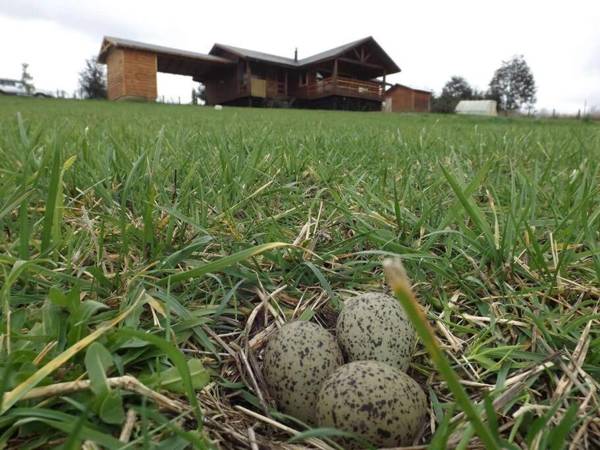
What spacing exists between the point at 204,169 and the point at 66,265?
963 mm

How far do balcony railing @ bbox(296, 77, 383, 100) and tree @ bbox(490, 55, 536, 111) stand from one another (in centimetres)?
4445

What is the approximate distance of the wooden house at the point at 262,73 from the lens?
26.7m

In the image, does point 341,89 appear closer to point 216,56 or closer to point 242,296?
point 216,56

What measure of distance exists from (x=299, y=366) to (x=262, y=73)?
32.9 m

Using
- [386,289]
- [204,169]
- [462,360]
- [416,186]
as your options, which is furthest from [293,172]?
[462,360]

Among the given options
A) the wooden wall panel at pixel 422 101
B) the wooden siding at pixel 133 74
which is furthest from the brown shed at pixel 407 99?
the wooden siding at pixel 133 74

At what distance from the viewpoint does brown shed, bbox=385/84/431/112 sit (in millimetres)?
39375

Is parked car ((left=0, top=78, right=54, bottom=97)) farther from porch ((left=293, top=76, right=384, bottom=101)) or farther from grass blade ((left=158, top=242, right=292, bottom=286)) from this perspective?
grass blade ((left=158, top=242, right=292, bottom=286))

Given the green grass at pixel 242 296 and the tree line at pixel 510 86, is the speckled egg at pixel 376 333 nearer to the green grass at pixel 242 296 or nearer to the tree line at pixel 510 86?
the green grass at pixel 242 296

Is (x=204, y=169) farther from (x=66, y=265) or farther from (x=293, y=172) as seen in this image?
(x=66, y=265)

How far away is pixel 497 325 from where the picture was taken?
1.21m

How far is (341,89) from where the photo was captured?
2966 cm

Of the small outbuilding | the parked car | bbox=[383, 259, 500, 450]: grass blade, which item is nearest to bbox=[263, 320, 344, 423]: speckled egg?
bbox=[383, 259, 500, 450]: grass blade

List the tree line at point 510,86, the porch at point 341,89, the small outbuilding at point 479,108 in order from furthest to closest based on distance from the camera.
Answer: the tree line at point 510,86
the small outbuilding at point 479,108
the porch at point 341,89
